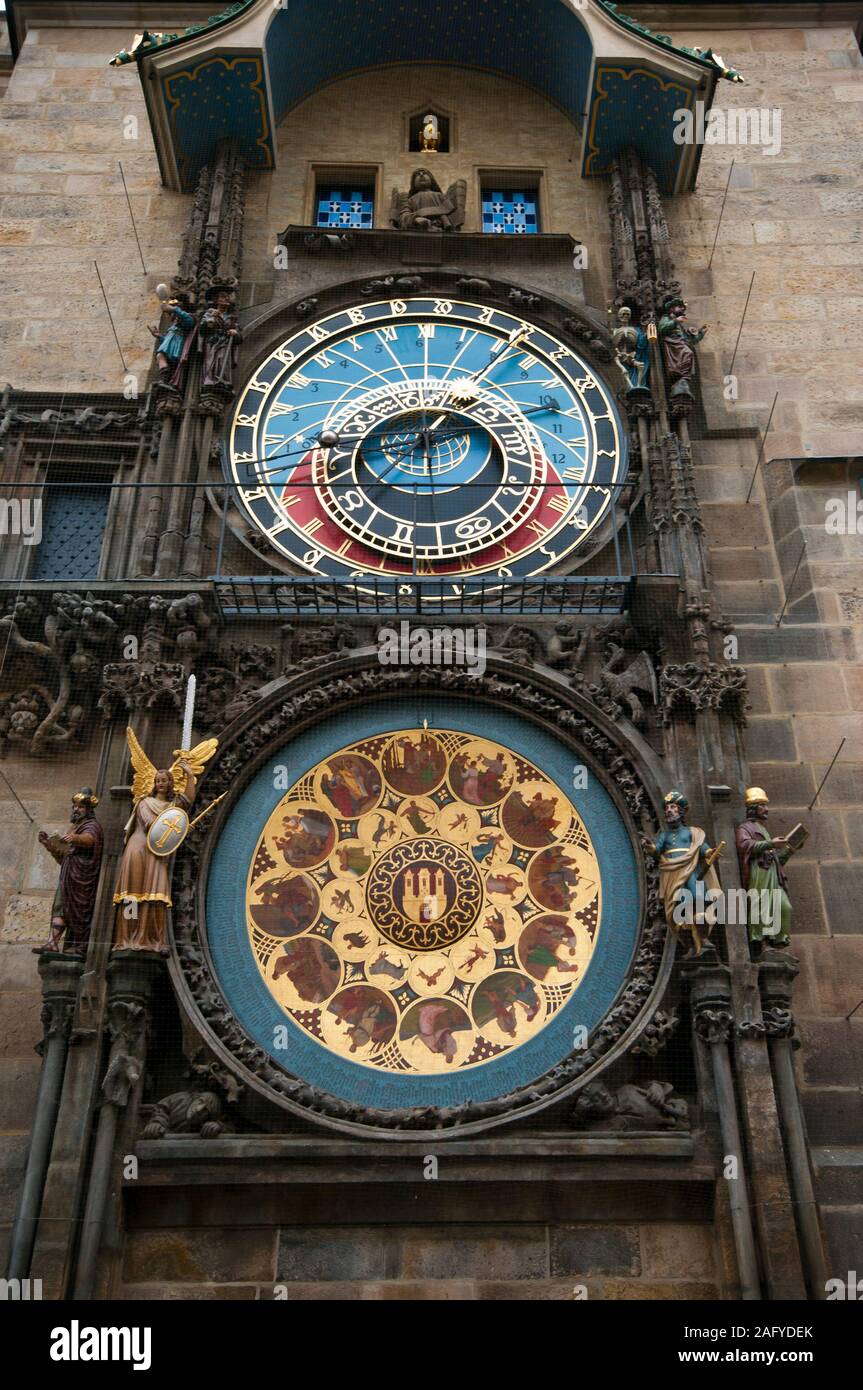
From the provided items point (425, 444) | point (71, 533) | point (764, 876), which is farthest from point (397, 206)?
point (764, 876)

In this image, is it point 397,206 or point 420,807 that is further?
point 397,206

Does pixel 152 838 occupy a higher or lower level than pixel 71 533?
lower

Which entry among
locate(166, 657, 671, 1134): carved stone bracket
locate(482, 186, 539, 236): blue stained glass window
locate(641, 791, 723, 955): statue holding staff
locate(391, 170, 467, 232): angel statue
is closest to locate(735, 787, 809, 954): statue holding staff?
locate(641, 791, 723, 955): statue holding staff

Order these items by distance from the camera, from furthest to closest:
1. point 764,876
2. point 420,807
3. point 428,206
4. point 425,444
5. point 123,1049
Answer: point 428,206
point 425,444
point 420,807
point 764,876
point 123,1049

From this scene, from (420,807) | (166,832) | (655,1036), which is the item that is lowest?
(655,1036)

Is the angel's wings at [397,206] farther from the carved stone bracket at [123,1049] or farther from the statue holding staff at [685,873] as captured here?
the carved stone bracket at [123,1049]

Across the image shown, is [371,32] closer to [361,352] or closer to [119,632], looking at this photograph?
[361,352]

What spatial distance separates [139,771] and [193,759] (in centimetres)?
35

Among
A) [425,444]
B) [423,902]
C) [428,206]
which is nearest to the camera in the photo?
[423,902]

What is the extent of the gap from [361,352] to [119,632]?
3.55 meters

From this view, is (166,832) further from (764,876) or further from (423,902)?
(764,876)

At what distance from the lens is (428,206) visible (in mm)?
13008

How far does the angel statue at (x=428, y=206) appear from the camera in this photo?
12.8m

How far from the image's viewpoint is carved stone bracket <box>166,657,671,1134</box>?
8.34 metres
